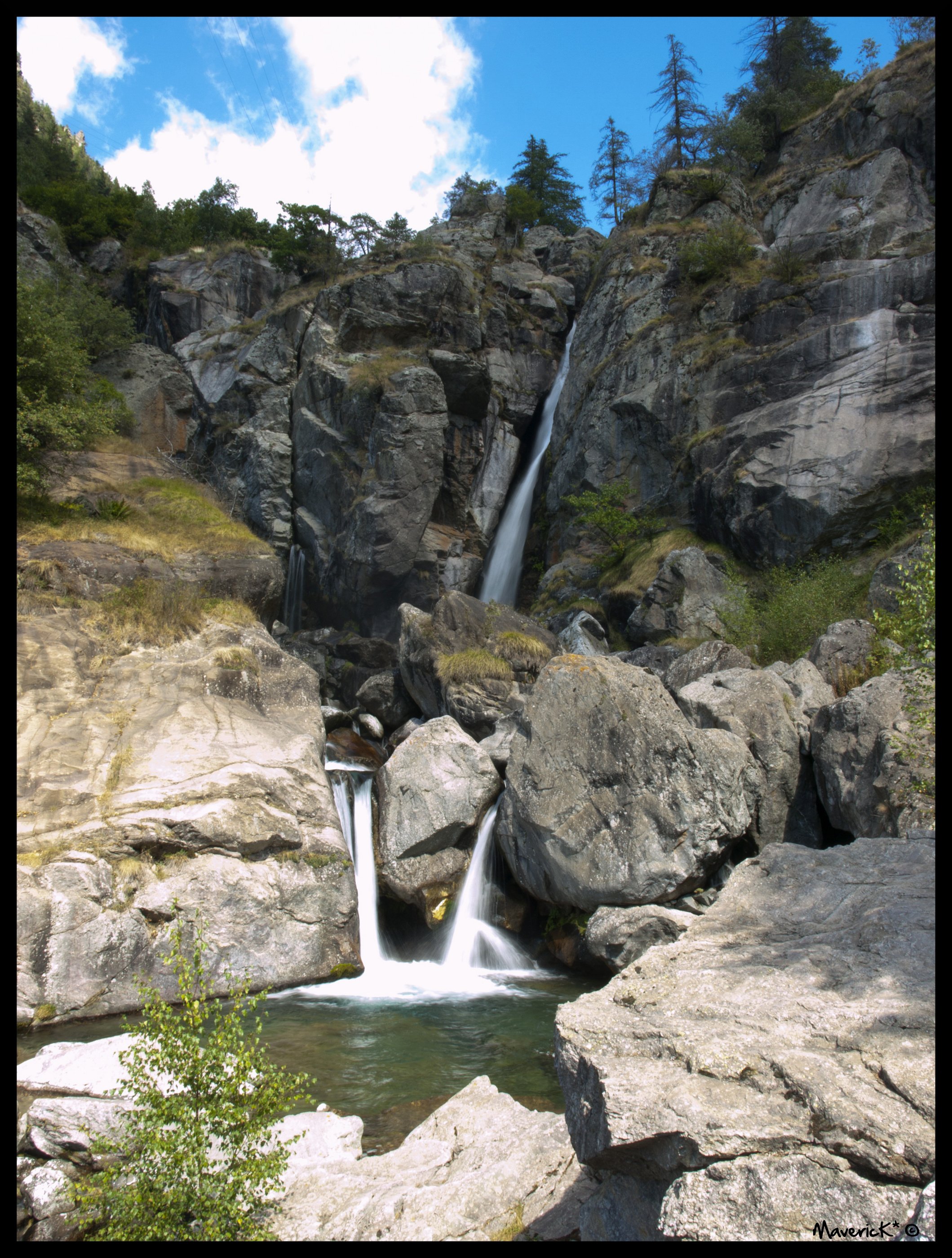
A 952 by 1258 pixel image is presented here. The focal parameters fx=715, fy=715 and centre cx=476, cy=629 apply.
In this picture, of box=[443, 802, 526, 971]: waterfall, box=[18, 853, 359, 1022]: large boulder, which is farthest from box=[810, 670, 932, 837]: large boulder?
box=[18, 853, 359, 1022]: large boulder

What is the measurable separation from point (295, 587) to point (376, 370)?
36.7 ft

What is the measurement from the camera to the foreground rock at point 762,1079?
136 inches

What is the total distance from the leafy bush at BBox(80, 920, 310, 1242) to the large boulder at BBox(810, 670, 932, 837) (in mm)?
9525

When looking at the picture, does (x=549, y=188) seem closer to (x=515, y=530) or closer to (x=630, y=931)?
(x=515, y=530)

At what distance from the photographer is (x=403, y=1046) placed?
1011 centimetres

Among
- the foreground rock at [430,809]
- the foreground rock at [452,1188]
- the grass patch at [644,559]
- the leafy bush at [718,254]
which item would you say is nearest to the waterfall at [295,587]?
the grass patch at [644,559]

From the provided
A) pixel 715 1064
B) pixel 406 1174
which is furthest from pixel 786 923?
pixel 406 1174

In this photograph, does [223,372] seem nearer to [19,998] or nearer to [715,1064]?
[19,998]

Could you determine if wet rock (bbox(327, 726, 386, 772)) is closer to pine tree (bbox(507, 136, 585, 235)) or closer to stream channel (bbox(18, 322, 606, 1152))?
stream channel (bbox(18, 322, 606, 1152))

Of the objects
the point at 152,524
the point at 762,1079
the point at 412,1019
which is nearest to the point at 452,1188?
the point at 762,1079

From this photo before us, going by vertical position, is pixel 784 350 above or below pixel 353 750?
above

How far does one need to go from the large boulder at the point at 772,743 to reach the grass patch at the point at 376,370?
24.3 metres

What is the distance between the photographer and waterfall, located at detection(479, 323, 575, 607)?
37125 mm

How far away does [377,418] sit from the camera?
33375mm
